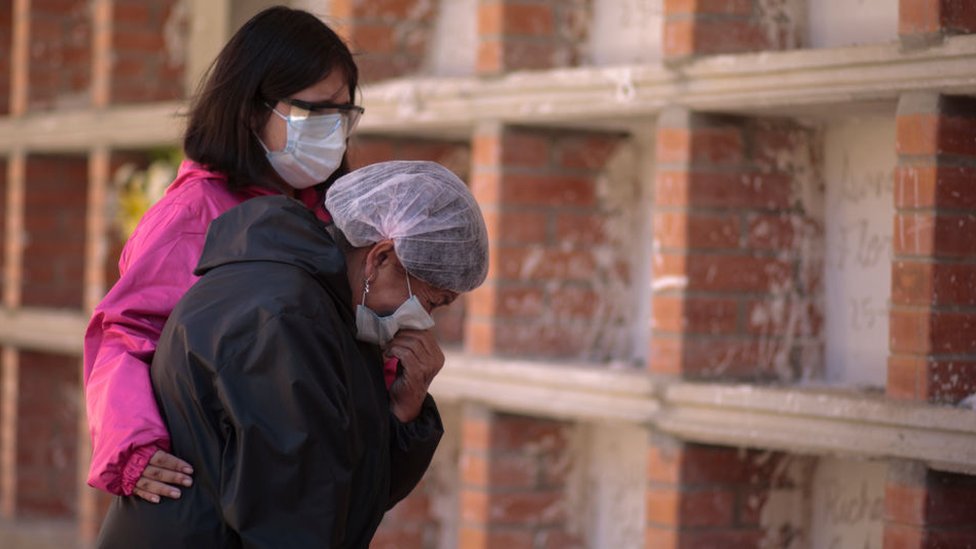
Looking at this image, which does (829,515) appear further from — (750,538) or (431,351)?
(431,351)

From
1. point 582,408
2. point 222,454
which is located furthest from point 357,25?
point 222,454

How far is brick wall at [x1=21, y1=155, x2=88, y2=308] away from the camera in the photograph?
5.34 meters

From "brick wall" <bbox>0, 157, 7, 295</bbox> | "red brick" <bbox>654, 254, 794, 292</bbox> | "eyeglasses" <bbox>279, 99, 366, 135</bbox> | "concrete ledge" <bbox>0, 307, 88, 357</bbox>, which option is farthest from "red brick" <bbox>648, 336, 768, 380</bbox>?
"brick wall" <bbox>0, 157, 7, 295</bbox>

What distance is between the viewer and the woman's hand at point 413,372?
7.77 feet

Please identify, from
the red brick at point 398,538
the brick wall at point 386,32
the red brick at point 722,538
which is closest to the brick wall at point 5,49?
the brick wall at point 386,32

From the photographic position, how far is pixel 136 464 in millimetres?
2254

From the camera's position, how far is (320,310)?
2.10 m

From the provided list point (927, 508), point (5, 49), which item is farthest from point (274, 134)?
point (5, 49)

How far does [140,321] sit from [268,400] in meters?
0.59

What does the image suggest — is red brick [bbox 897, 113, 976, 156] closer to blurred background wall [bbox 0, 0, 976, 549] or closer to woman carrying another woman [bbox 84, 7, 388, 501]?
blurred background wall [bbox 0, 0, 976, 549]

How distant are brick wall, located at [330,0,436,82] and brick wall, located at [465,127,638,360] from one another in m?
0.44

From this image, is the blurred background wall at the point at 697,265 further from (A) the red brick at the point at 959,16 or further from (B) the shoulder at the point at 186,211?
(B) the shoulder at the point at 186,211

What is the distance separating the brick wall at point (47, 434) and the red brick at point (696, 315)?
2796 millimetres

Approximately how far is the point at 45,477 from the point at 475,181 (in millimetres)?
2428
